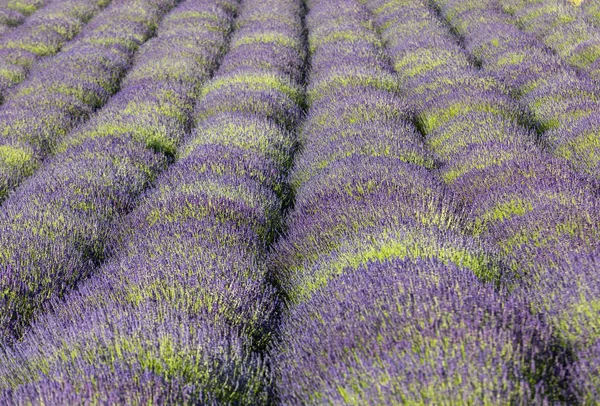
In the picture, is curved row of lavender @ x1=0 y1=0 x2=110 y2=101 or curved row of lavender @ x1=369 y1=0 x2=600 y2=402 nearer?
curved row of lavender @ x1=369 y1=0 x2=600 y2=402

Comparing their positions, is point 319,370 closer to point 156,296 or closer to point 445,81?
point 156,296

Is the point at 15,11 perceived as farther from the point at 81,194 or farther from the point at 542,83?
the point at 542,83

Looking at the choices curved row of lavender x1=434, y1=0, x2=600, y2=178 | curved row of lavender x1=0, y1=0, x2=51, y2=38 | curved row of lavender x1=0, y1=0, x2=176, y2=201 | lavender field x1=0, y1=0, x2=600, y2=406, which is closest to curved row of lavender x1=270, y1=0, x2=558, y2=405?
lavender field x1=0, y1=0, x2=600, y2=406

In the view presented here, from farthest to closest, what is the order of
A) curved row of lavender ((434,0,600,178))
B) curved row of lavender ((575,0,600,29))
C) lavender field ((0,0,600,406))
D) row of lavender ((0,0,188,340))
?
1. curved row of lavender ((575,0,600,29))
2. curved row of lavender ((434,0,600,178))
3. row of lavender ((0,0,188,340))
4. lavender field ((0,0,600,406))

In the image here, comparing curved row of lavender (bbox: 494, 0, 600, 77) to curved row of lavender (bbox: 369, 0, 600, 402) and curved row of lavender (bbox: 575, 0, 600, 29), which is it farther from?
curved row of lavender (bbox: 369, 0, 600, 402)

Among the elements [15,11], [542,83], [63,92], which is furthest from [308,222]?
[15,11]

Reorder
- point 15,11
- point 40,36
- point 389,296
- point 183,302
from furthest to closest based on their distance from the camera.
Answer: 1. point 15,11
2. point 40,36
3. point 183,302
4. point 389,296

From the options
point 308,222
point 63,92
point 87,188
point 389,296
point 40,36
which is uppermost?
point 389,296
